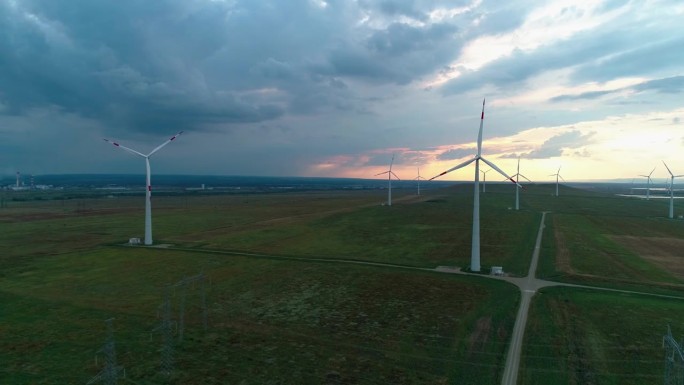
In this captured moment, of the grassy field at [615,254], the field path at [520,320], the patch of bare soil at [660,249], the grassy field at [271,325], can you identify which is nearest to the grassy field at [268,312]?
the grassy field at [271,325]

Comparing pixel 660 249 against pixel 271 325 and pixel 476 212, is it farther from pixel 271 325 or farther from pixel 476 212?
pixel 271 325

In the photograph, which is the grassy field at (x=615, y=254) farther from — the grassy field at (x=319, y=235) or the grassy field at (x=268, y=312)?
the grassy field at (x=268, y=312)

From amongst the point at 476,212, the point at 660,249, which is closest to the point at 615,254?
the point at 660,249

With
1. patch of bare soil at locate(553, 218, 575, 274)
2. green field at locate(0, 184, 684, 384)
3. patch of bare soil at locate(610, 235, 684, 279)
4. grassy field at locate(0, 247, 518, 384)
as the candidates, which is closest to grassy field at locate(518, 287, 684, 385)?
green field at locate(0, 184, 684, 384)

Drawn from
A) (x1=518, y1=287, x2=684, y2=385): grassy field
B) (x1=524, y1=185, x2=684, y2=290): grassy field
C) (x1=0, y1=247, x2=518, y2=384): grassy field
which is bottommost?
(x1=0, y1=247, x2=518, y2=384): grassy field

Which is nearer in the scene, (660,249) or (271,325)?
(271,325)

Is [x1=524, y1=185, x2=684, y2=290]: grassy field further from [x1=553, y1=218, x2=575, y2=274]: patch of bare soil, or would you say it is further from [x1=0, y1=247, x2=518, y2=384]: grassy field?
[x1=0, y1=247, x2=518, y2=384]: grassy field

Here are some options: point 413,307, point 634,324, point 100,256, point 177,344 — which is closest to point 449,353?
point 413,307
